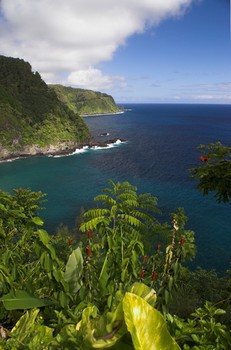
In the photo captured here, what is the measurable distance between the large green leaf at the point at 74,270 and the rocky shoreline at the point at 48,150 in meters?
81.4

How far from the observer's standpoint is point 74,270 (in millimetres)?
3865

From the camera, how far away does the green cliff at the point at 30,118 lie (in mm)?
91750

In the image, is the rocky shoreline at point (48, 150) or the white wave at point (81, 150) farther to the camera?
the white wave at point (81, 150)

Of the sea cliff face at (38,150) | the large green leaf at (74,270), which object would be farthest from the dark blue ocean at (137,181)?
the large green leaf at (74,270)

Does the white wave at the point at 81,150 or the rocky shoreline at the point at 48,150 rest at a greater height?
the rocky shoreline at the point at 48,150

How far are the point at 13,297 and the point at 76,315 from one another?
94 centimetres

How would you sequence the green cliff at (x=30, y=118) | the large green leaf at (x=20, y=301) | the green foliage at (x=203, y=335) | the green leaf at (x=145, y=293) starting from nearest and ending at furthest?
the green foliage at (x=203, y=335) → the green leaf at (x=145, y=293) → the large green leaf at (x=20, y=301) → the green cliff at (x=30, y=118)

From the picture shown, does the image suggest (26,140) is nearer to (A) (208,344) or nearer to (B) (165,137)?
(B) (165,137)

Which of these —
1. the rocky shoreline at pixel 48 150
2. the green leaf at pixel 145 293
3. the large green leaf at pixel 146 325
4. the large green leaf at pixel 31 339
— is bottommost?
the rocky shoreline at pixel 48 150

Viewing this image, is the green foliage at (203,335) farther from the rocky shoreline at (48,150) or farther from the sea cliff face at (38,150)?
the sea cliff face at (38,150)

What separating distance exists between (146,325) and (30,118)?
110728mm

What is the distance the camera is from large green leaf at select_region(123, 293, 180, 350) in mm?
2064

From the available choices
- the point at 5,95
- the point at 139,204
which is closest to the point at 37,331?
the point at 139,204

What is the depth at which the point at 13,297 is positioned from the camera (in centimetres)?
372
